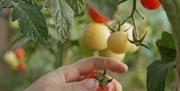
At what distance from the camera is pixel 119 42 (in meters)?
1.02

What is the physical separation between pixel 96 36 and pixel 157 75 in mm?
372

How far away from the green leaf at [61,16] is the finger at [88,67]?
400 millimetres

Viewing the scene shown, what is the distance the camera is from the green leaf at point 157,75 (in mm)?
865

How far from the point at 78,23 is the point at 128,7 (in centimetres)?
44

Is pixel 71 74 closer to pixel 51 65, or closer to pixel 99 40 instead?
pixel 99 40

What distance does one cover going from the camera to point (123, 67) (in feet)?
3.82

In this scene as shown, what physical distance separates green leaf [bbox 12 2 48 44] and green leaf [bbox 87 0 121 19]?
0.18 m

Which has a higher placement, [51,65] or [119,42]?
[119,42]

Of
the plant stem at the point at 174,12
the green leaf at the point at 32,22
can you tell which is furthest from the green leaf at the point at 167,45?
the green leaf at the point at 32,22

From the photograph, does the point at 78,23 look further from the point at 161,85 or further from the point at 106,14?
the point at 106,14

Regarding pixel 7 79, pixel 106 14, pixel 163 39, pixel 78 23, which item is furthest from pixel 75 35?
pixel 7 79

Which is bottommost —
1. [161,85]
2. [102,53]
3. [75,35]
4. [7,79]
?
[7,79]

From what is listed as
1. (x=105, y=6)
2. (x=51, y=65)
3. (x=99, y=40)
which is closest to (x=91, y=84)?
(x=99, y=40)

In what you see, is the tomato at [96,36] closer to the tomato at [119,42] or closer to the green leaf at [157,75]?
the tomato at [119,42]
